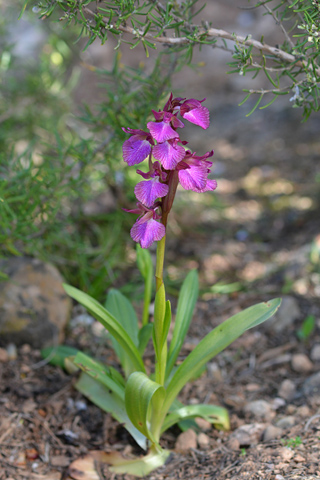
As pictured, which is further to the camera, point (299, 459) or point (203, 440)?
point (203, 440)

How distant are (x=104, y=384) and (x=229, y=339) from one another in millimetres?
546

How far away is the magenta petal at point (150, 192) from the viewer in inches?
50.0

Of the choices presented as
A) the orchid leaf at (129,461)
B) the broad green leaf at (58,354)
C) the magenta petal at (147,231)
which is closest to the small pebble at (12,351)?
the broad green leaf at (58,354)

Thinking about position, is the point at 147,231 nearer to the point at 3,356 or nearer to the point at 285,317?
the point at 3,356

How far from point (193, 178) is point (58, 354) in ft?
3.85

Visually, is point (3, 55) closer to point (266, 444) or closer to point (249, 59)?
point (249, 59)

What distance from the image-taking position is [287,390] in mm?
2020

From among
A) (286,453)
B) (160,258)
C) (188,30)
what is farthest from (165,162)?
(286,453)

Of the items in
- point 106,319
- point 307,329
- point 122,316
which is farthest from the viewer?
point 307,329

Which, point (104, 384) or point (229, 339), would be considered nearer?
point (229, 339)

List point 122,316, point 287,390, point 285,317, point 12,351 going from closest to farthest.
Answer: point 122,316 < point 287,390 < point 12,351 < point 285,317

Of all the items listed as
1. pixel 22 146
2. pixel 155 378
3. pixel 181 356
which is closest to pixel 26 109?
pixel 22 146

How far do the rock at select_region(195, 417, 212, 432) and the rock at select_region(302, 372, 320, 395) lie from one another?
17.1 inches

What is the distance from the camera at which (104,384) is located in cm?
179
